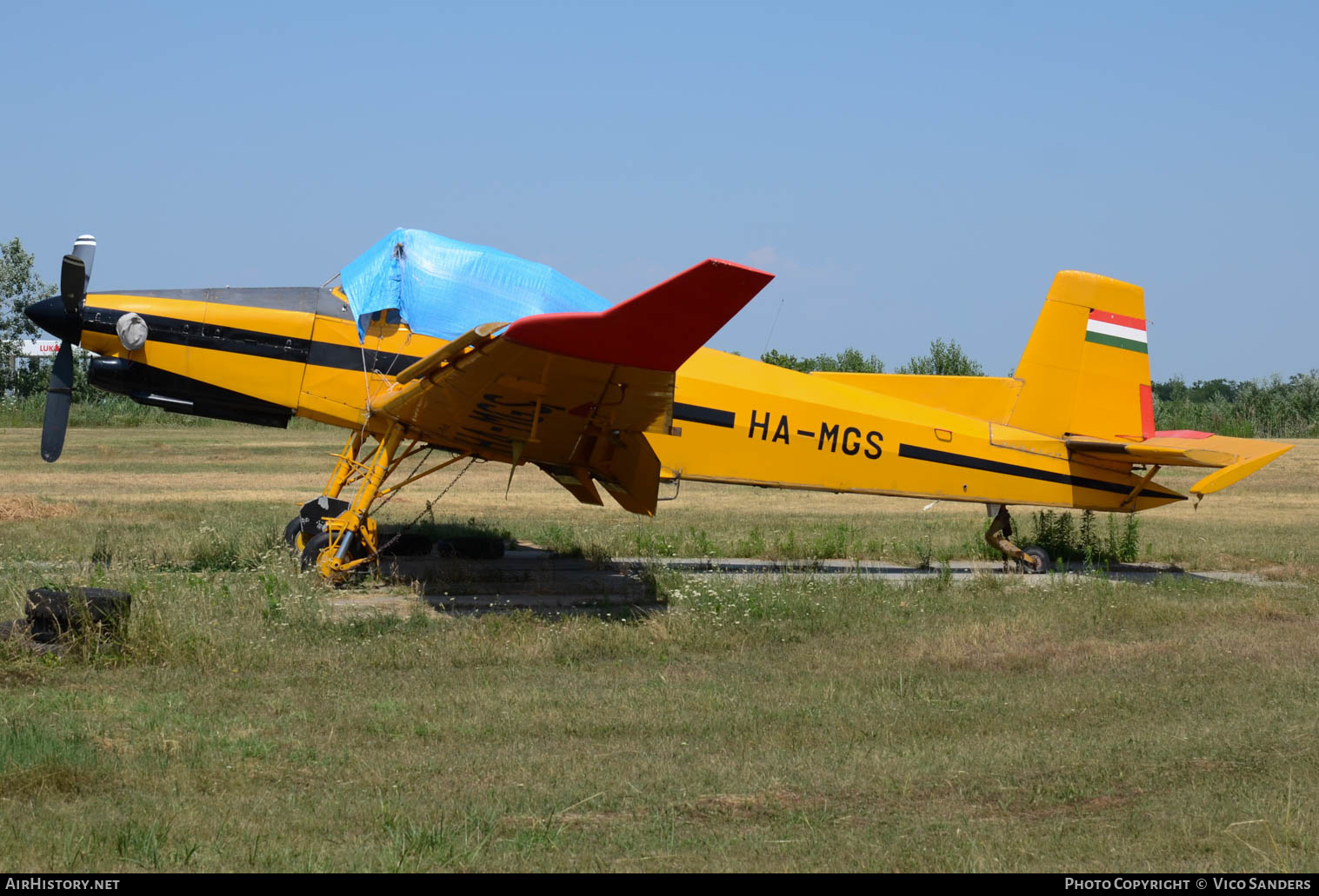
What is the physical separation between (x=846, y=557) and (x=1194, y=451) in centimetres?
446

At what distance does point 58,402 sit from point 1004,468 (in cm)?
1030

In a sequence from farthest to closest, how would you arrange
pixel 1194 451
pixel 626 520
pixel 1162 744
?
pixel 626 520
pixel 1194 451
pixel 1162 744

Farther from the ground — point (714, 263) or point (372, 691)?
point (714, 263)

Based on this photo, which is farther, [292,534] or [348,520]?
[292,534]

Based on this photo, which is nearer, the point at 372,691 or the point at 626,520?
the point at 372,691

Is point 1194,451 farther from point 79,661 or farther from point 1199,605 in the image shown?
point 79,661

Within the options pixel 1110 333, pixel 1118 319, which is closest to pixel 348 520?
pixel 1110 333

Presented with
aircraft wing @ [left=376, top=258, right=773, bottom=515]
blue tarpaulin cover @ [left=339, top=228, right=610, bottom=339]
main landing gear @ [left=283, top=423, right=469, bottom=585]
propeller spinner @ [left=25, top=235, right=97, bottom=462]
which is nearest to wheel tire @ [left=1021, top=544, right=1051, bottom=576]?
aircraft wing @ [left=376, top=258, right=773, bottom=515]

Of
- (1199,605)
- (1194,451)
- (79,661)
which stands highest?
(1194,451)

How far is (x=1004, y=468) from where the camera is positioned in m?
13.0

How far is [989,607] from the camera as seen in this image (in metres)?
10.7

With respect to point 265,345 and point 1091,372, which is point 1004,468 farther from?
point 265,345

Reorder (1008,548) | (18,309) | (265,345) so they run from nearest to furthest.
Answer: (265,345)
(1008,548)
(18,309)

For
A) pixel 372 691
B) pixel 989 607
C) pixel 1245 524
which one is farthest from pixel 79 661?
pixel 1245 524
